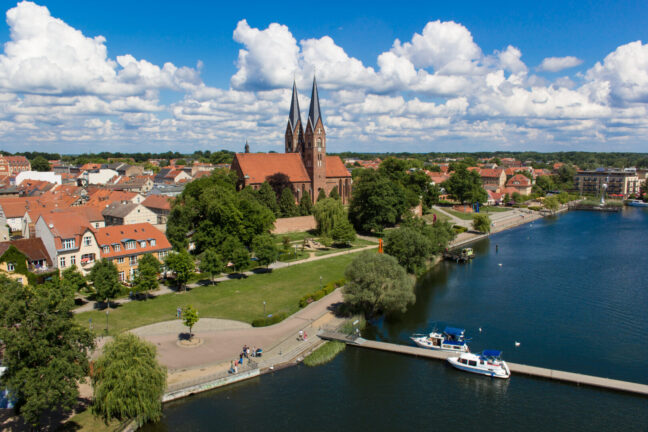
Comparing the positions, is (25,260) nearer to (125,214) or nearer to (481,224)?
(125,214)

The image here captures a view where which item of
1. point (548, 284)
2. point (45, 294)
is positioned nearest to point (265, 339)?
point (45, 294)

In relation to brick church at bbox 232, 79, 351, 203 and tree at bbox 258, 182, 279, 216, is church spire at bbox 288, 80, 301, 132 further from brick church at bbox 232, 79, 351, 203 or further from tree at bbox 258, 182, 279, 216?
tree at bbox 258, 182, 279, 216

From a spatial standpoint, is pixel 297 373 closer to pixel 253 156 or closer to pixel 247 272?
pixel 247 272

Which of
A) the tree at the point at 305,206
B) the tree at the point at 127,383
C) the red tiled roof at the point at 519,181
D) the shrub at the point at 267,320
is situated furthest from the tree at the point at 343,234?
the red tiled roof at the point at 519,181

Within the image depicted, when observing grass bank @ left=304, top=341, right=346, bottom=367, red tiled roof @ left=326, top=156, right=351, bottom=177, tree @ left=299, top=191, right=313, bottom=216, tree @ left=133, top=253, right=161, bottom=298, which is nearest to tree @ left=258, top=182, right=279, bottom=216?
tree @ left=299, top=191, right=313, bottom=216

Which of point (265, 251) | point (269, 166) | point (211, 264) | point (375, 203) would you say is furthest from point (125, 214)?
point (375, 203)

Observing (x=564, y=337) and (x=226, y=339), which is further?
(x=564, y=337)
